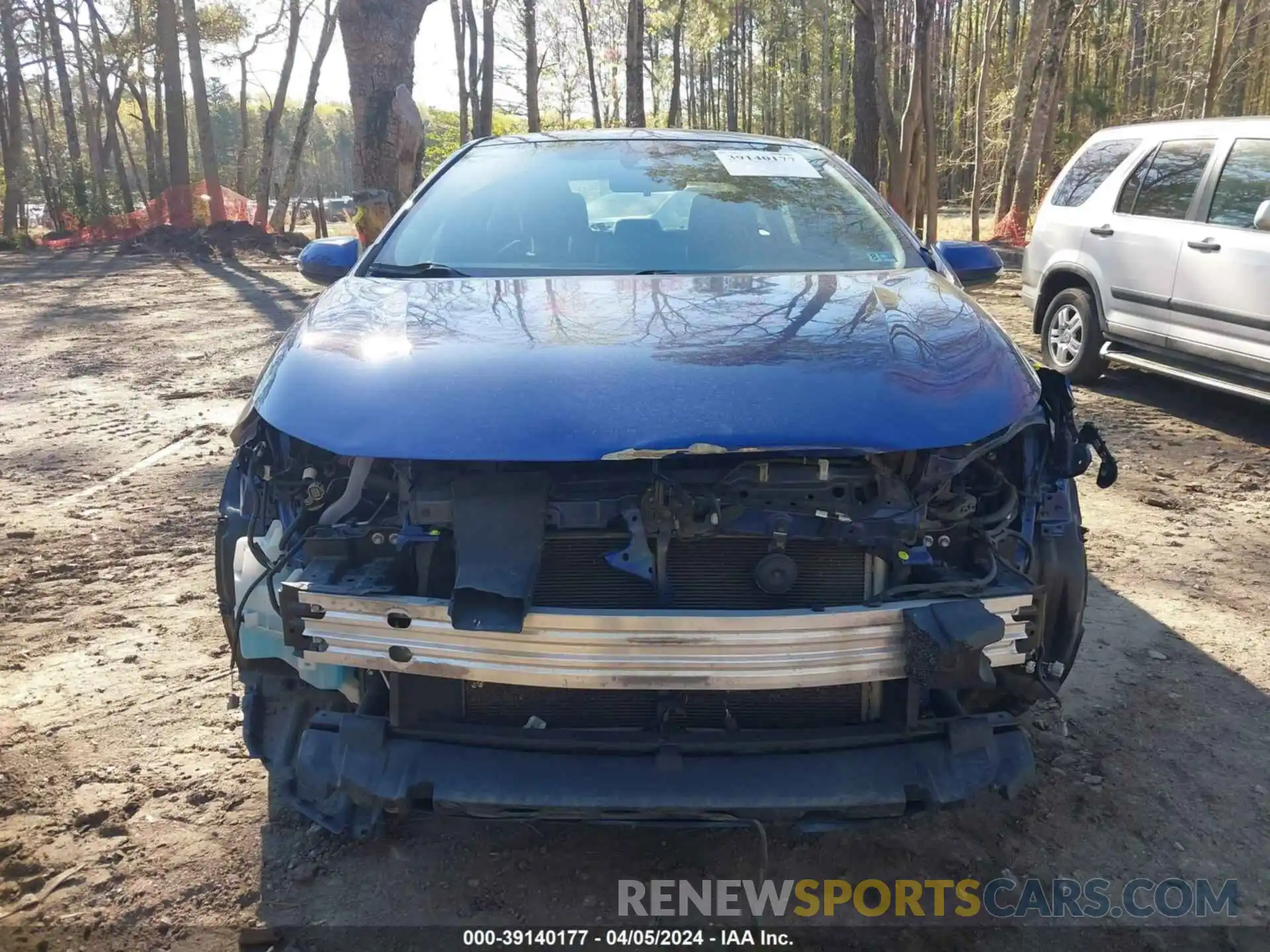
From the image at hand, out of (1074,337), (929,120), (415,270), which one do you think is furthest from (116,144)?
(415,270)

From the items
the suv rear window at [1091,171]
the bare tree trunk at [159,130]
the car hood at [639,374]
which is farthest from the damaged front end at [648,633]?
the bare tree trunk at [159,130]

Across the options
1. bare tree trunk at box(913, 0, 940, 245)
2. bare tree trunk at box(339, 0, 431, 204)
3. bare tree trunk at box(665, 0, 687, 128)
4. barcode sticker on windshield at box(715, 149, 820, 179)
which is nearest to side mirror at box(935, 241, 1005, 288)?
barcode sticker on windshield at box(715, 149, 820, 179)

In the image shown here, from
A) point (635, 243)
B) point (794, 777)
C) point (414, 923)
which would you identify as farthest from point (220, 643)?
point (794, 777)

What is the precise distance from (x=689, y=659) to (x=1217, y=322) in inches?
208

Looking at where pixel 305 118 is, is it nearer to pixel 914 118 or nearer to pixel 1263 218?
pixel 914 118

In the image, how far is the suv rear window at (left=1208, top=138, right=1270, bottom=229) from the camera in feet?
18.6

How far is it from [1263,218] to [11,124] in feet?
93.8

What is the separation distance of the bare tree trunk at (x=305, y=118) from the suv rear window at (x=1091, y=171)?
20729 mm

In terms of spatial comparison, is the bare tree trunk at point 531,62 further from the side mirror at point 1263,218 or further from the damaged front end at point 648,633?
the damaged front end at point 648,633

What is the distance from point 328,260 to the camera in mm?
3525

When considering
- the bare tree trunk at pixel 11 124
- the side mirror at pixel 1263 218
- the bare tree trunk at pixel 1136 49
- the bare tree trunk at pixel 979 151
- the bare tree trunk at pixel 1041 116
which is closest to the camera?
the side mirror at pixel 1263 218

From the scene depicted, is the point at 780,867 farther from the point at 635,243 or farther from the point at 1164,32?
the point at 1164,32

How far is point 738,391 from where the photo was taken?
6.70 feet

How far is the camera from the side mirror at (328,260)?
3.50 m
